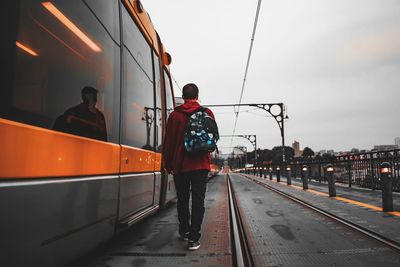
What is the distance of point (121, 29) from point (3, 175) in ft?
7.11

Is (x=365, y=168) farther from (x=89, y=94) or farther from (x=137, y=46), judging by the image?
(x=89, y=94)

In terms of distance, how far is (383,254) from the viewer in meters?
2.95

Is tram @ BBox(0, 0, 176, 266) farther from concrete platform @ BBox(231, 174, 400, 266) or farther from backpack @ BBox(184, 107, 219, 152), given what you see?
concrete platform @ BBox(231, 174, 400, 266)

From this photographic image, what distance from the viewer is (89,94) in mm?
2352

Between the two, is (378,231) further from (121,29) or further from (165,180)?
(121,29)

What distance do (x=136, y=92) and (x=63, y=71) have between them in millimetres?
1626

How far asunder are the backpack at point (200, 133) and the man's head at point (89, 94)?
43.0 inches

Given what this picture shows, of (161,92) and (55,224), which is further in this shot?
(161,92)

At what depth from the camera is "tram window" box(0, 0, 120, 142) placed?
163 cm

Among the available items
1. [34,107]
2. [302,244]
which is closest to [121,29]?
[34,107]

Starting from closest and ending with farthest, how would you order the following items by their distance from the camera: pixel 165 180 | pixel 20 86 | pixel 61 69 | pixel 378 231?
pixel 20 86 < pixel 61 69 < pixel 378 231 < pixel 165 180

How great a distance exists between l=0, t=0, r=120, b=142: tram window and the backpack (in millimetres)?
760

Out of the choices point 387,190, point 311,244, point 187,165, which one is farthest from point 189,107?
point 387,190

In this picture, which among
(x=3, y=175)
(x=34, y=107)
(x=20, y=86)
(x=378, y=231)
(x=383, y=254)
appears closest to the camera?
(x=3, y=175)
